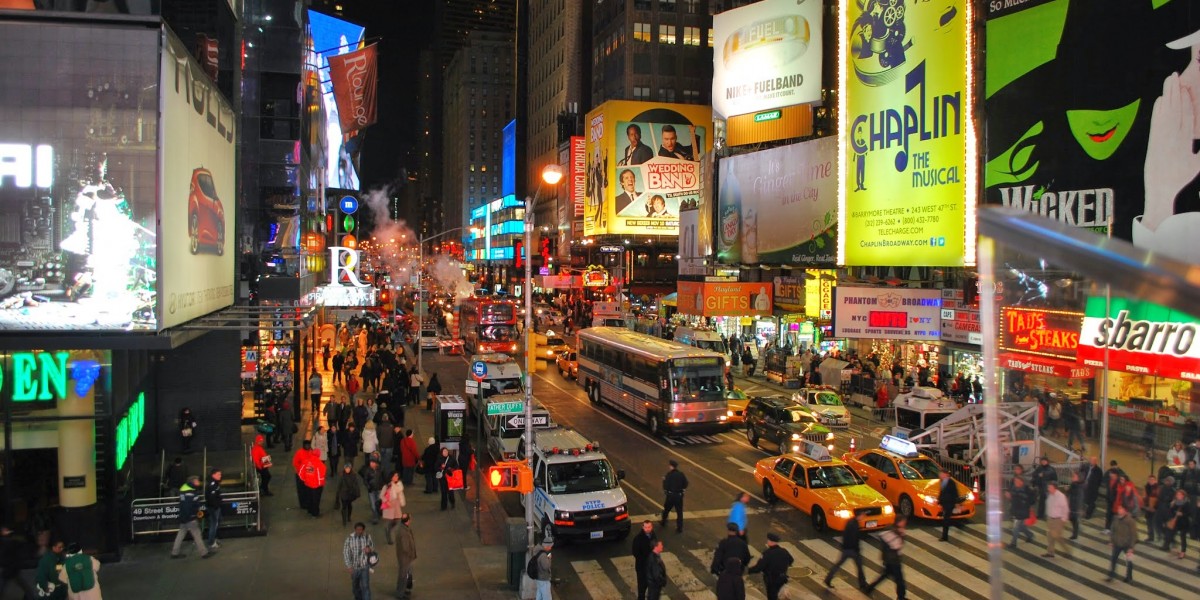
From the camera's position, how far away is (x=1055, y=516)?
2.79 meters

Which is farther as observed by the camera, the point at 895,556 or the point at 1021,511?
the point at 895,556

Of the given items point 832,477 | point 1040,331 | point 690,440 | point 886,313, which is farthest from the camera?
point 690,440

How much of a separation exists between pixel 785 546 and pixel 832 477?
2357 mm

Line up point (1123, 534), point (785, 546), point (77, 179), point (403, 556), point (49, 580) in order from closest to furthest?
point (1123, 534), point (49, 580), point (403, 556), point (77, 179), point (785, 546)

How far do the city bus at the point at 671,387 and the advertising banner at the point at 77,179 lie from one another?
16.5 meters

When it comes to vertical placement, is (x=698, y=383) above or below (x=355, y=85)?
below

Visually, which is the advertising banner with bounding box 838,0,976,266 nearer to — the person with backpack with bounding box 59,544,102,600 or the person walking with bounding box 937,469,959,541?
the person walking with bounding box 937,469,959,541

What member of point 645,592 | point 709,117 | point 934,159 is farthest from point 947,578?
point 709,117

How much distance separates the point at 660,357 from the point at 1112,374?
24726 mm

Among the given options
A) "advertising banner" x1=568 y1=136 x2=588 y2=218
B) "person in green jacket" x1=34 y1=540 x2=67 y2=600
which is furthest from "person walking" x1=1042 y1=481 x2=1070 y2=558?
"advertising banner" x1=568 y1=136 x2=588 y2=218

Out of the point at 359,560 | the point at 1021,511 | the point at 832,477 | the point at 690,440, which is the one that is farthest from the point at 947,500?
the point at 1021,511

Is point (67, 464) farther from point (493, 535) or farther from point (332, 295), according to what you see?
point (332, 295)

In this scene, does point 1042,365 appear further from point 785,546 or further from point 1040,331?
point 785,546

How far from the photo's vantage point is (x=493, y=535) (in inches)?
669
